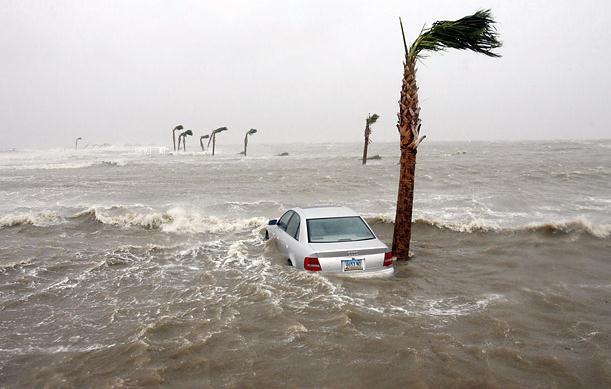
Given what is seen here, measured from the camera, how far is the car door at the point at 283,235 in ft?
27.2

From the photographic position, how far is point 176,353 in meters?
4.70

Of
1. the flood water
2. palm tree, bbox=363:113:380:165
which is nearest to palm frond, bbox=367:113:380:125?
palm tree, bbox=363:113:380:165

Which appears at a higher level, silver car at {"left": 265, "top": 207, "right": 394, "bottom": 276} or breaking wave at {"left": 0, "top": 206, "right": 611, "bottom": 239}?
silver car at {"left": 265, "top": 207, "right": 394, "bottom": 276}

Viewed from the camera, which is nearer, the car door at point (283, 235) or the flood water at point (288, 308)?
the flood water at point (288, 308)

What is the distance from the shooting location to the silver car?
6.89 m

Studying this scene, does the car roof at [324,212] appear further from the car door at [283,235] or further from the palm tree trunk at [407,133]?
the palm tree trunk at [407,133]

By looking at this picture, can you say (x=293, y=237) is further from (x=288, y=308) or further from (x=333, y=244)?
(x=288, y=308)

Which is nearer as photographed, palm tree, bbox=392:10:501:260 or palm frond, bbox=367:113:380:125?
palm tree, bbox=392:10:501:260

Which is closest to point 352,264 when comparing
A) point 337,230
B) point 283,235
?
point 337,230

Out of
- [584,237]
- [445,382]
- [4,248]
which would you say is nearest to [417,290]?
[445,382]

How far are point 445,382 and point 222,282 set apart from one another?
4460mm

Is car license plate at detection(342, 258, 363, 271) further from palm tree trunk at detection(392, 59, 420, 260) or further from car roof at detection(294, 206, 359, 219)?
palm tree trunk at detection(392, 59, 420, 260)

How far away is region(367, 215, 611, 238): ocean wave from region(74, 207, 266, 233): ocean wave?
18.2 ft

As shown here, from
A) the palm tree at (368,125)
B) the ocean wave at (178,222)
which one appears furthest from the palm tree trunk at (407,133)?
the palm tree at (368,125)
